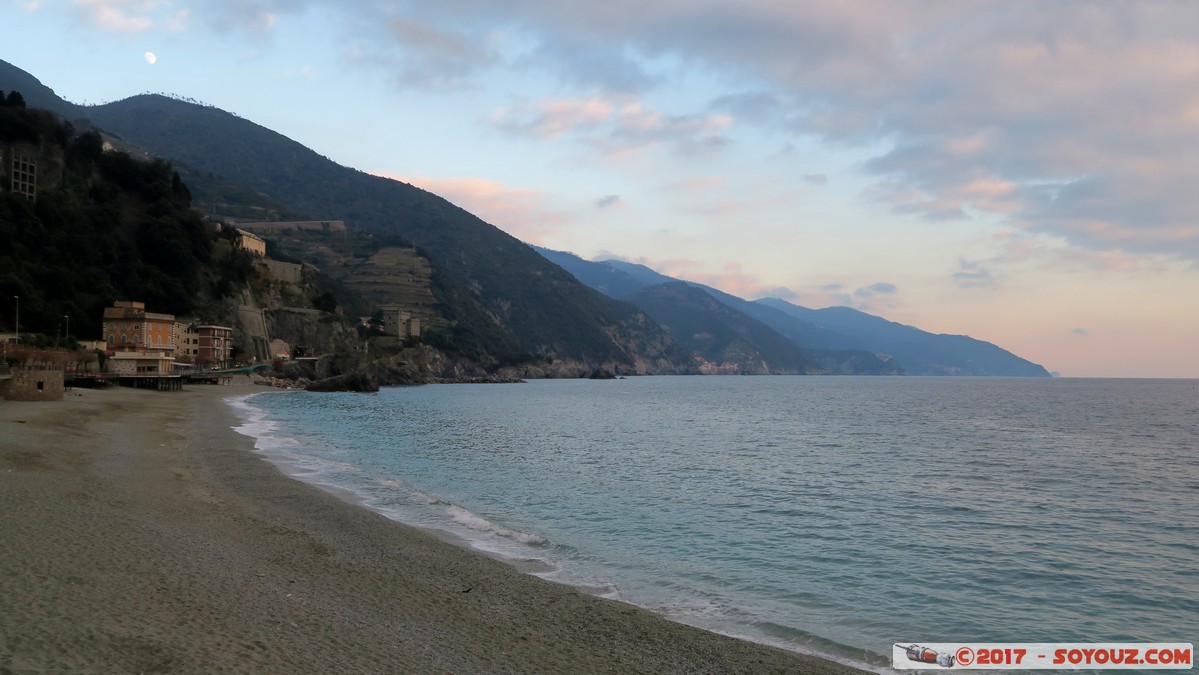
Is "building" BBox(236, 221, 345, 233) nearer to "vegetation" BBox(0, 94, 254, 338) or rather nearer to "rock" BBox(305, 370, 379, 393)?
"vegetation" BBox(0, 94, 254, 338)

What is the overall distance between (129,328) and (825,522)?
7131 centimetres

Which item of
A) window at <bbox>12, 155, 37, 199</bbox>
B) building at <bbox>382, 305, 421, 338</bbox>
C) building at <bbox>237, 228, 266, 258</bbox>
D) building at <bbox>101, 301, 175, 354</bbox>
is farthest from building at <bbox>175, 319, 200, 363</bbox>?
building at <bbox>382, 305, 421, 338</bbox>

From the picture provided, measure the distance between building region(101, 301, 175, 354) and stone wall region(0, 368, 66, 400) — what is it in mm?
32143

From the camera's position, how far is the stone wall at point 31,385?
3616cm

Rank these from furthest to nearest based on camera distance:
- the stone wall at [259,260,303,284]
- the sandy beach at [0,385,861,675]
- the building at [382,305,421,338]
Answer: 1. the building at [382,305,421,338]
2. the stone wall at [259,260,303,284]
3. the sandy beach at [0,385,861,675]

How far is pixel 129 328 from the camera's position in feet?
224

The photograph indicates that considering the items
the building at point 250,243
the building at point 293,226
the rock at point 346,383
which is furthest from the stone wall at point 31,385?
the building at point 293,226

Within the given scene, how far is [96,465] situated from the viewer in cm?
1927

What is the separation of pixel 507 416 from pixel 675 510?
1663 inches

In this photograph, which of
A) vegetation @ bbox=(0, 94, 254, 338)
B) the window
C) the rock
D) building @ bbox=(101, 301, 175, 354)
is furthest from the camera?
the rock

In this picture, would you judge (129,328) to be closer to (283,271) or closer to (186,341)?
(186,341)

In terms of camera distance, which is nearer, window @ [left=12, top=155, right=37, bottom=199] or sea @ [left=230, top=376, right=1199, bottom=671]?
sea @ [left=230, top=376, right=1199, bottom=671]

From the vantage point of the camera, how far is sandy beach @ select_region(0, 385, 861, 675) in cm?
709

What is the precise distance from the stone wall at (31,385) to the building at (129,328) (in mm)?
32143
